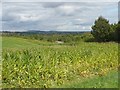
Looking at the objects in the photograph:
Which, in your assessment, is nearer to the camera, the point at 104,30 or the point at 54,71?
the point at 54,71

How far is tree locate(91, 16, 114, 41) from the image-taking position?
56325 mm

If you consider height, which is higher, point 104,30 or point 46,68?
point 104,30

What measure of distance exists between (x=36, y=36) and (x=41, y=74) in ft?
193

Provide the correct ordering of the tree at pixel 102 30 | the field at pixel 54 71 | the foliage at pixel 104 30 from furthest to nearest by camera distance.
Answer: the tree at pixel 102 30
the foliage at pixel 104 30
the field at pixel 54 71

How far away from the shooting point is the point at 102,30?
58156 mm

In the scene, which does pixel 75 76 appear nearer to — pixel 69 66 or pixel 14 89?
pixel 69 66

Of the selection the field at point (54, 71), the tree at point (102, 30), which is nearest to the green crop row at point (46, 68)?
the field at point (54, 71)

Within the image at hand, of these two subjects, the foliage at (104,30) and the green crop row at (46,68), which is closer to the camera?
the green crop row at (46,68)

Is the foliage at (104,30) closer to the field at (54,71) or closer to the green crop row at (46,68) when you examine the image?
the green crop row at (46,68)

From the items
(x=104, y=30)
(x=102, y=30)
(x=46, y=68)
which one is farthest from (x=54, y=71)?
(x=104, y=30)

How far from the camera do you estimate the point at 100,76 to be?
46.6 ft

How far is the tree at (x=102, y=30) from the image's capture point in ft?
185

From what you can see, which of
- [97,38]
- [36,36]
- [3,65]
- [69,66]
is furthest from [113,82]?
[36,36]

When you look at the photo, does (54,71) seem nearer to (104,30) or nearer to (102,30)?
(102,30)
